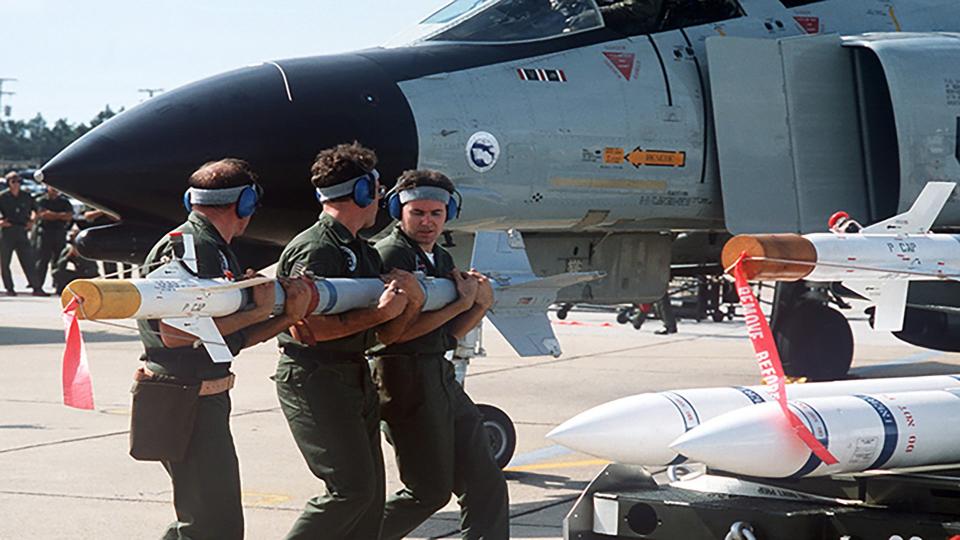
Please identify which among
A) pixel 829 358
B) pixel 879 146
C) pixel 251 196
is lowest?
pixel 829 358

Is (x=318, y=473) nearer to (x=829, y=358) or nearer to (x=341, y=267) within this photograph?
(x=341, y=267)

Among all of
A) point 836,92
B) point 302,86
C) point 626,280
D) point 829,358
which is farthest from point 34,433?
point 829,358

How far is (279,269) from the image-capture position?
5648mm

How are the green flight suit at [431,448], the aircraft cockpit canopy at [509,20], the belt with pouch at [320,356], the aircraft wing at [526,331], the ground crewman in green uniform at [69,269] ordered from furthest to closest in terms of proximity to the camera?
the ground crewman in green uniform at [69,269]
the aircraft cockpit canopy at [509,20]
the aircraft wing at [526,331]
the green flight suit at [431,448]
the belt with pouch at [320,356]

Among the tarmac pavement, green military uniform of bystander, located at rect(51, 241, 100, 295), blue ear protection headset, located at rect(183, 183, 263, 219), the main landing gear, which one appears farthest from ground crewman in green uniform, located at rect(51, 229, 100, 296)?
blue ear protection headset, located at rect(183, 183, 263, 219)

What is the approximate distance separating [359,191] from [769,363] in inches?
63.5

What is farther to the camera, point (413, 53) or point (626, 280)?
point (626, 280)

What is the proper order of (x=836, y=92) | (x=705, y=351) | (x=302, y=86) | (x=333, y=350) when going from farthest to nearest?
1. (x=705, y=351)
2. (x=836, y=92)
3. (x=302, y=86)
4. (x=333, y=350)

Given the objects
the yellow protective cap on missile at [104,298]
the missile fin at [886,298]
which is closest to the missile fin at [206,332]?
the yellow protective cap on missile at [104,298]

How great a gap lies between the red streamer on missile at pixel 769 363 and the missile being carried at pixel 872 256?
129 mm

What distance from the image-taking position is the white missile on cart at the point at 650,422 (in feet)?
18.3

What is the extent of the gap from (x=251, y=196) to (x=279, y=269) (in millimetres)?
424

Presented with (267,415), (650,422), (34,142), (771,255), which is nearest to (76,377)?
(650,422)

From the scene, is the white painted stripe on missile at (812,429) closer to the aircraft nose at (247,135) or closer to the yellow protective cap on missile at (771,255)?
the yellow protective cap on missile at (771,255)
